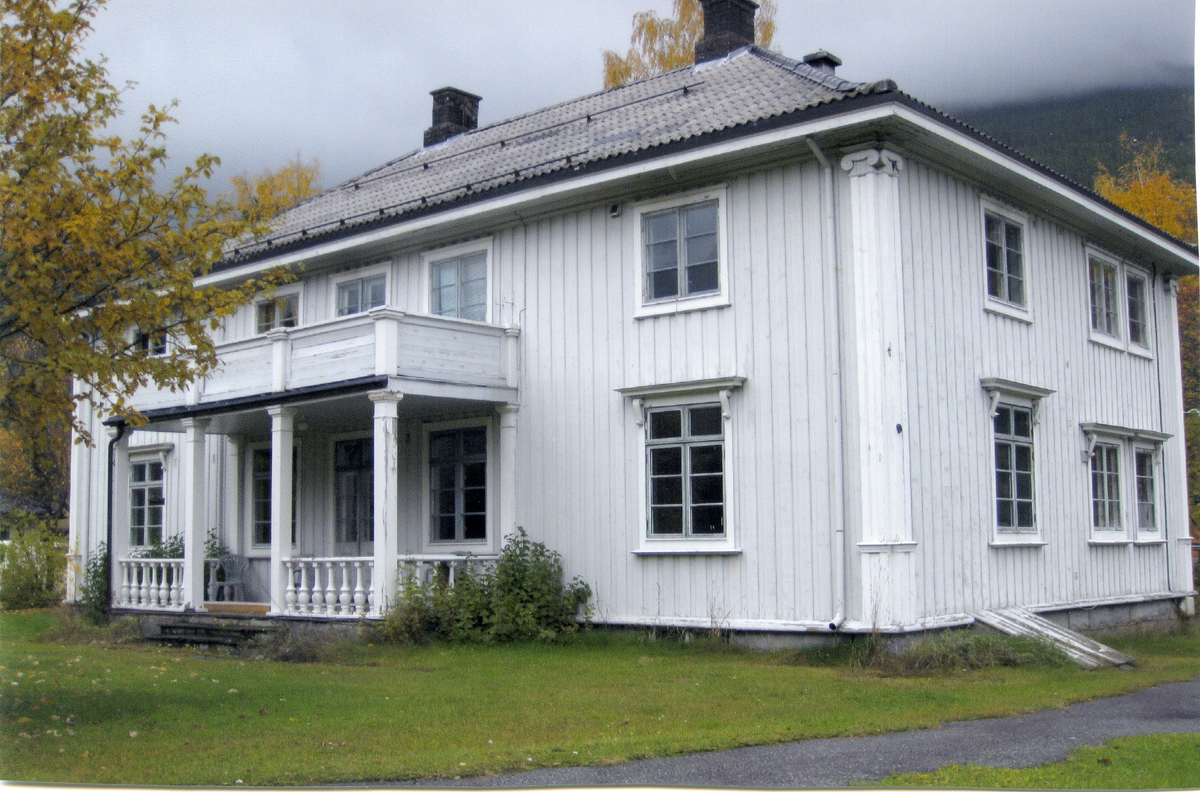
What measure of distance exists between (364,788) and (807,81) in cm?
1067

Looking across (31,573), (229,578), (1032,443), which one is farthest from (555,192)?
(31,573)

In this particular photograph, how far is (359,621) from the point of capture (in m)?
15.2

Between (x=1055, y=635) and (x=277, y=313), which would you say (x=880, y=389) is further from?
(x=277, y=313)

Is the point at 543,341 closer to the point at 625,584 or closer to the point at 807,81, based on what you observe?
the point at 625,584

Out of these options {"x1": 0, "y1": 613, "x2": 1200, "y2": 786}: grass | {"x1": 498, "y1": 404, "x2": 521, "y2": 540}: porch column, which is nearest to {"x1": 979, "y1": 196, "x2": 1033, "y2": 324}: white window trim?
{"x1": 0, "y1": 613, "x2": 1200, "y2": 786}: grass

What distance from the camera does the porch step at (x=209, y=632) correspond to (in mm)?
16281

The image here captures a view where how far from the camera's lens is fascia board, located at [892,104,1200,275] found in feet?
43.5

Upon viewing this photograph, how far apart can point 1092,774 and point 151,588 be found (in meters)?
14.8

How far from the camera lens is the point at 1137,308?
1972 cm

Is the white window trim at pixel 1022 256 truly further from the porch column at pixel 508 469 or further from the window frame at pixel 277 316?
the window frame at pixel 277 316

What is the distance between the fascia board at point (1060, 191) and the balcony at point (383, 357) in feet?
19.2

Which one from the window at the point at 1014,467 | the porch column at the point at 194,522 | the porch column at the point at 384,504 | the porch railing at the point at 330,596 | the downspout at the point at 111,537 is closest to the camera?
the porch column at the point at 384,504

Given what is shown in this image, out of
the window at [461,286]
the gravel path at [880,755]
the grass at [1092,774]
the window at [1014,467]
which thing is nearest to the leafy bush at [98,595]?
the window at [461,286]

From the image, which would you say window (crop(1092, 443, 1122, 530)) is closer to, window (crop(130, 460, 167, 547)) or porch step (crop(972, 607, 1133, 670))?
porch step (crop(972, 607, 1133, 670))
